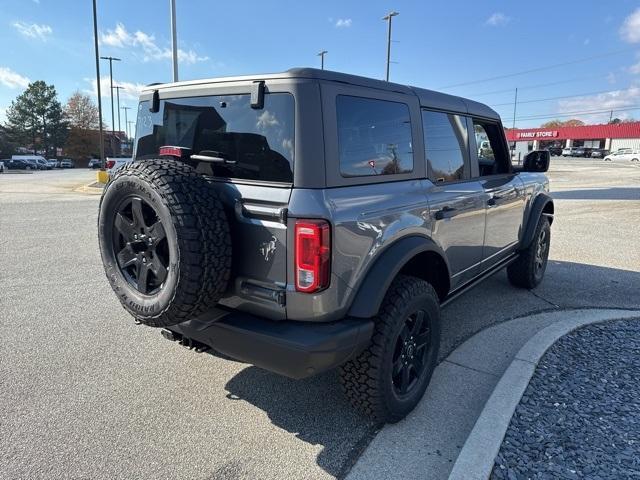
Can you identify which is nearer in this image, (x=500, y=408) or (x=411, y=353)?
(x=500, y=408)

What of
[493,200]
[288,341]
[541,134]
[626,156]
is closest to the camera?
[288,341]

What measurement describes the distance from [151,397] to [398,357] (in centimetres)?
168

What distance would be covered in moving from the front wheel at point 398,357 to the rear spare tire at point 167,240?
0.93 meters

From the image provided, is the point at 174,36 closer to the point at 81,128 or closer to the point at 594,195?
the point at 594,195

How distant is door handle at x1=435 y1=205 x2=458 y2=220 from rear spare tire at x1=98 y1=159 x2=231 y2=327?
4.96 feet

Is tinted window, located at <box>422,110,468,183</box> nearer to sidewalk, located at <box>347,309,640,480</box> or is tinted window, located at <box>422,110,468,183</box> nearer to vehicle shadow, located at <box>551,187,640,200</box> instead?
sidewalk, located at <box>347,309,640,480</box>

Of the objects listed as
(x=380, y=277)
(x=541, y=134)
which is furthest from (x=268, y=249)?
(x=541, y=134)

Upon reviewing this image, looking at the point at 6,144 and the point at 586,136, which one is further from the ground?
the point at 586,136

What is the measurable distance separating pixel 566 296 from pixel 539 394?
260 centimetres

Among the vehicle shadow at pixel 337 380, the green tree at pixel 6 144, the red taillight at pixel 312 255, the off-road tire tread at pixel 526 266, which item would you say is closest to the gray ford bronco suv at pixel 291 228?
the red taillight at pixel 312 255

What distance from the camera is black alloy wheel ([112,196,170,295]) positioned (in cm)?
240

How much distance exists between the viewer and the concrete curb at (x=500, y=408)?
227 cm

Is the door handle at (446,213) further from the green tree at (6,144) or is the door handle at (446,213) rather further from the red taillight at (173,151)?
the green tree at (6,144)

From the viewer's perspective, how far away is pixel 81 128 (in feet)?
271
